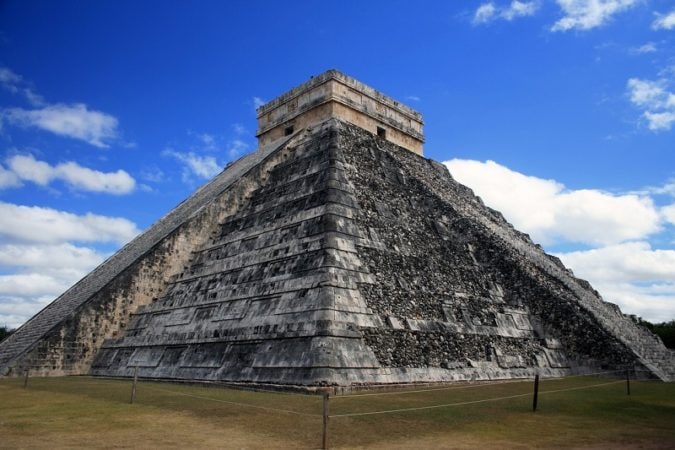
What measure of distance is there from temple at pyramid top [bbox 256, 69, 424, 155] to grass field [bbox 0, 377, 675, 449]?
11.7 m

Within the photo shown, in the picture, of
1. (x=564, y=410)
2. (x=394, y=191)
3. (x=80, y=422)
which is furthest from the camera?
(x=394, y=191)

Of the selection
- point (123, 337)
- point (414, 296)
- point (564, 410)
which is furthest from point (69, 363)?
point (564, 410)

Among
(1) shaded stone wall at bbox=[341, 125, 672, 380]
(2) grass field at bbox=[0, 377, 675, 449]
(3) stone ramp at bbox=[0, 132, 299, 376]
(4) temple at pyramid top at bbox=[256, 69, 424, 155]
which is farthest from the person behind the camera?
(4) temple at pyramid top at bbox=[256, 69, 424, 155]

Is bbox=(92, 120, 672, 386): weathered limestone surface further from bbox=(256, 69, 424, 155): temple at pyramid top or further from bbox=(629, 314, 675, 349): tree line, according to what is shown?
bbox=(629, 314, 675, 349): tree line

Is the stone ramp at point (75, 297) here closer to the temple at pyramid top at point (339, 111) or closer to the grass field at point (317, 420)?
the temple at pyramid top at point (339, 111)

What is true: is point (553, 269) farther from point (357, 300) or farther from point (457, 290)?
point (357, 300)

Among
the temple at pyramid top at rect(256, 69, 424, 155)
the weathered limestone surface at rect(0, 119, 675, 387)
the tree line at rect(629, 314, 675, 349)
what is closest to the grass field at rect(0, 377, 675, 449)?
the weathered limestone surface at rect(0, 119, 675, 387)

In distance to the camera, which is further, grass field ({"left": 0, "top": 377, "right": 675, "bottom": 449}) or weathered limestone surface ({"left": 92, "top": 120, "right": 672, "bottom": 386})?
weathered limestone surface ({"left": 92, "top": 120, "right": 672, "bottom": 386})

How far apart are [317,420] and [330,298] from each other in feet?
12.2

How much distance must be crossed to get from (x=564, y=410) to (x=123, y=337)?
429 inches

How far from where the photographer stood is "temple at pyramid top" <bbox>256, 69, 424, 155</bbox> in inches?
764

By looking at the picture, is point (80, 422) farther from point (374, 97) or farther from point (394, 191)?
point (374, 97)

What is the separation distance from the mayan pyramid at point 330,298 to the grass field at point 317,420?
1.08m

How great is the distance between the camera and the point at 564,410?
27.1 feet
